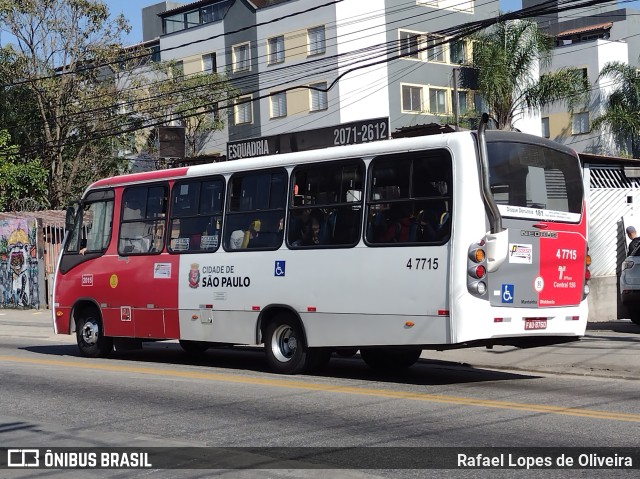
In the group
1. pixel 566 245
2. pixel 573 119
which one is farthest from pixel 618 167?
pixel 573 119

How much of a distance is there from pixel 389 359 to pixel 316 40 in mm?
35410

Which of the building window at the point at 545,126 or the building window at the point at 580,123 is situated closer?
the building window at the point at 580,123

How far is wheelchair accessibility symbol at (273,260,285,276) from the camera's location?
535 inches

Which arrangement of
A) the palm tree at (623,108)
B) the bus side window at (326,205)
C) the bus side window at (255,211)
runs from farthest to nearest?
the palm tree at (623,108)
the bus side window at (255,211)
the bus side window at (326,205)

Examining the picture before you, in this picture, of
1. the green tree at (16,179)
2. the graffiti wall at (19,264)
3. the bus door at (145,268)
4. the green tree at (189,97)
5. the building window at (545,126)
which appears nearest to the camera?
the bus door at (145,268)

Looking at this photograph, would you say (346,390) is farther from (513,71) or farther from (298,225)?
(513,71)

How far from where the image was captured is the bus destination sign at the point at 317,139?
525 inches

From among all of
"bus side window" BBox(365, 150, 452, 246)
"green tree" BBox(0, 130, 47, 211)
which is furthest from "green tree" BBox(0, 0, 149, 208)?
"bus side window" BBox(365, 150, 452, 246)

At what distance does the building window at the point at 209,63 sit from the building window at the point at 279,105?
4.44 meters

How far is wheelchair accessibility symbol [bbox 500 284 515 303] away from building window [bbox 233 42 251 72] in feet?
136

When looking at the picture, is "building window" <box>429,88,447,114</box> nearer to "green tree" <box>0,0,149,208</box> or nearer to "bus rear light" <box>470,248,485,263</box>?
"green tree" <box>0,0,149,208</box>

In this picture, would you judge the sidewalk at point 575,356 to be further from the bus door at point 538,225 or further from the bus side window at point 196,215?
the bus side window at point 196,215

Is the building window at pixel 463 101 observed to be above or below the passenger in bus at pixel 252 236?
above

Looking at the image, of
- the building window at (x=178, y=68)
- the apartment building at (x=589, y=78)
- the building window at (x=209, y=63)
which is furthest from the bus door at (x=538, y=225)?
the apartment building at (x=589, y=78)
